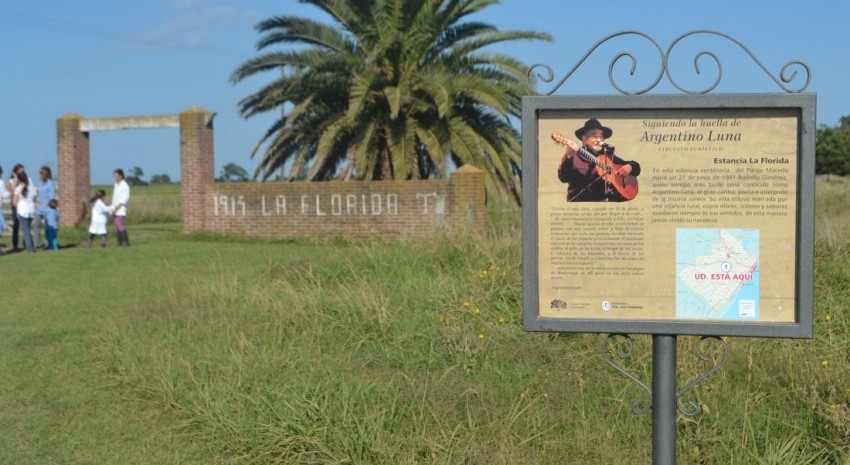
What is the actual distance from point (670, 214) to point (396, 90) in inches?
616

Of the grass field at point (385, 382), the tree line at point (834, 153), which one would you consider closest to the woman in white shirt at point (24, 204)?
the grass field at point (385, 382)

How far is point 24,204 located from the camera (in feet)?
55.0

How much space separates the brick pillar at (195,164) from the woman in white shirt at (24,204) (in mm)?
4109

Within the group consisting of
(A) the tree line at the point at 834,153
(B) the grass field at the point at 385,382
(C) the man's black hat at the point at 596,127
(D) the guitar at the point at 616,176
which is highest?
(A) the tree line at the point at 834,153

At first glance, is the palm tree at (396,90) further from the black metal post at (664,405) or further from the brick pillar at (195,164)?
the black metal post at (664,405)

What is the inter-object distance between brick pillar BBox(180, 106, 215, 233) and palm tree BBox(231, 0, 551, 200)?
56.8 inches

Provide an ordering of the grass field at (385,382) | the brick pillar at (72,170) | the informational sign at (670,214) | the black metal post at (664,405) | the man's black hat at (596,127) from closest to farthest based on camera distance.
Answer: the informational sign at (670,214), the man's black hat at (596,127), the black metal post at (664,405), the grass field at (385,382), the brick pillar at (72,170)

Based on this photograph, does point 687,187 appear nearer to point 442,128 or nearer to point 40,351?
point 40,351

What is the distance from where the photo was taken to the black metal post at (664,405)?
12.8 feet

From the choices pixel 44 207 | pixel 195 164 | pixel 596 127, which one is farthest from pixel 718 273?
pixel 195 164

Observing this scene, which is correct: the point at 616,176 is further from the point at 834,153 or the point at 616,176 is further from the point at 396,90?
the point at 834,153

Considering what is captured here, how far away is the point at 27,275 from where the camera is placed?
42.7 ft

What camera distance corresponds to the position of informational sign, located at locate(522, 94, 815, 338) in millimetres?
3684

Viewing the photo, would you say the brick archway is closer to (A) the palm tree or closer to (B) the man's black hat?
(A) the palm tree
